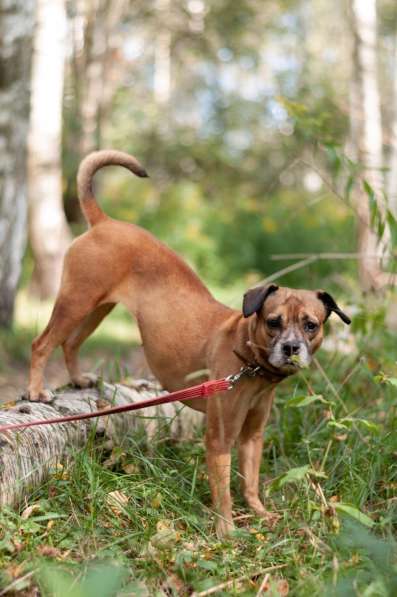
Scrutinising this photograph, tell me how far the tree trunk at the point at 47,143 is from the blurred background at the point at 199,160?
21mm

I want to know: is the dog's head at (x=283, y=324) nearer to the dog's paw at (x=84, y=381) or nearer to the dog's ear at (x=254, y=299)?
the dog's ear at (x=254, y=299)

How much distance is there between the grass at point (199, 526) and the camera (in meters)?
3.25

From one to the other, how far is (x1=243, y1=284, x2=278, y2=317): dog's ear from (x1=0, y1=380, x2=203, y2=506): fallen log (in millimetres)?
908

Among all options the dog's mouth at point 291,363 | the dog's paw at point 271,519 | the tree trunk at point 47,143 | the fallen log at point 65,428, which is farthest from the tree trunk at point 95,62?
the dog's paw at point 271,519

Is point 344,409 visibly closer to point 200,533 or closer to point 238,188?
point 200,533

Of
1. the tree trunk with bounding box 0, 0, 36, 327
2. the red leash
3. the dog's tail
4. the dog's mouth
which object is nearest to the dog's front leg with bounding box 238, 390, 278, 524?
the red leash

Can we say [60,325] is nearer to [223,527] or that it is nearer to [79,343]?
[79,343]

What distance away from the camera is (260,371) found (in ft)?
14.4

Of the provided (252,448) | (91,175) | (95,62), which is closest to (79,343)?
(91,175)

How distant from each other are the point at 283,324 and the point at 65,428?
131 centimetres

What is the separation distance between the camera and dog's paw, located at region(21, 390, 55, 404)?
15.5 ft

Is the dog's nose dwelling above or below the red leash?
above

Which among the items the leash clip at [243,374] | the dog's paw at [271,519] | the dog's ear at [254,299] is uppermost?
the dog's ear at [254,299]

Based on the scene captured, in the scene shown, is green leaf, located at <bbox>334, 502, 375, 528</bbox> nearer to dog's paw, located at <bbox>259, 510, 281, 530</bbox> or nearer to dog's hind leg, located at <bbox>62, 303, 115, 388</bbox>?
dog's paw, located at <bbox>259, 510, 281, 530</bbox>
